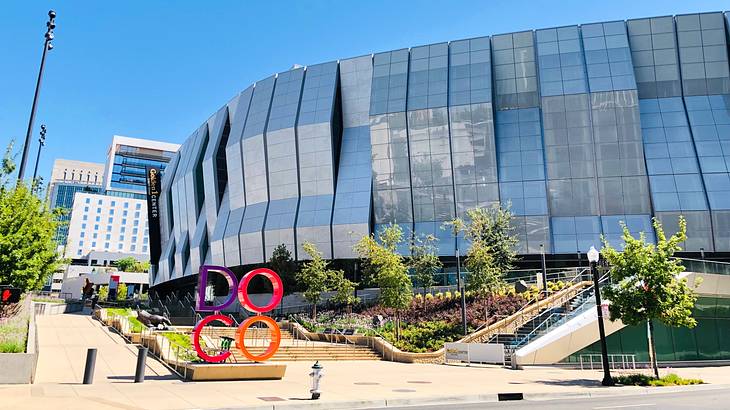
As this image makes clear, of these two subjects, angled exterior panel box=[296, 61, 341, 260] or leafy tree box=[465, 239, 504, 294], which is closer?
leafy tree box=[465, 239, 504, 294]

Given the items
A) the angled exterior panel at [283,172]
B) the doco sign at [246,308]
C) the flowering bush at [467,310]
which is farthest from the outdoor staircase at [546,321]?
the angled exterior panel at [283,172]

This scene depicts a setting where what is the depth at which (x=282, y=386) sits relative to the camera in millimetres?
15102

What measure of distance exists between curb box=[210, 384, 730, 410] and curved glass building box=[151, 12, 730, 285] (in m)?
28.6

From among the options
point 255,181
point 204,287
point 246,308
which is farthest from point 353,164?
point 246,308

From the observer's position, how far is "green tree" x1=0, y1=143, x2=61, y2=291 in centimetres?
2102

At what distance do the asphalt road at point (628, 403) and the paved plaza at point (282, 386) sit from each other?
841 millimetres

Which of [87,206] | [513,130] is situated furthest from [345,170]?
[87,206]

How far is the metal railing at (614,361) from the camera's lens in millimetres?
23734

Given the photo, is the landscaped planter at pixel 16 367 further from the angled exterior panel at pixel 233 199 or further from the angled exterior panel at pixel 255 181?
the angled exterior panel at pixel 233 199

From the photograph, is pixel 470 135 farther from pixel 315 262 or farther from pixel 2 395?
pixel 2 395

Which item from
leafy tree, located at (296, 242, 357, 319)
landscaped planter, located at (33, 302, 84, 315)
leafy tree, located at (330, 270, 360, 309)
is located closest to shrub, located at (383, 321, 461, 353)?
leafy tree, located at (330, 270, 360, 309)

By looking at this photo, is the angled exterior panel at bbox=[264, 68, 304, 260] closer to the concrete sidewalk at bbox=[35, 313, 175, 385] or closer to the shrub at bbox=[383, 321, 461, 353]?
the concrete sidewalk at bbox=[35, 313, 175, 385]

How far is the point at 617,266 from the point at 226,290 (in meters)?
55.3

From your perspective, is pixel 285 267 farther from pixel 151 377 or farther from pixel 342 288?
pixel 151 377
